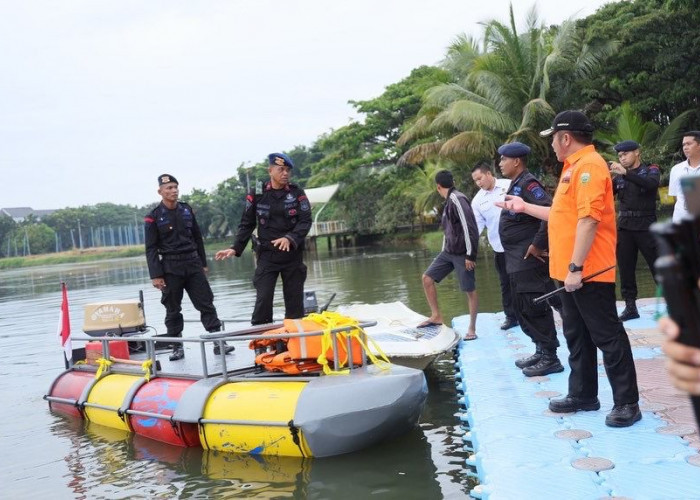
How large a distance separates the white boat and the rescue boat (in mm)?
908

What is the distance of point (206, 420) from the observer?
19.0 ft

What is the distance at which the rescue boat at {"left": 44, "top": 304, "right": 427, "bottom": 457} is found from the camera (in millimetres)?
5277

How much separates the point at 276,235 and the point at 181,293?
5.68 feet

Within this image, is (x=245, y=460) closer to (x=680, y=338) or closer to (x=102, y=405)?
(x=102, y=405)

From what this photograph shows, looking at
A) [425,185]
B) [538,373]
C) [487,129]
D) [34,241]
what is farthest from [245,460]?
[34,241]

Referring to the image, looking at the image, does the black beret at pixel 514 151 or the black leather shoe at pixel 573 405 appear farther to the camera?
the black beret at pixel 514 151

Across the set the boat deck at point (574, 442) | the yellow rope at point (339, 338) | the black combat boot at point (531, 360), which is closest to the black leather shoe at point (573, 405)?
the boat deck at point (574, 442)

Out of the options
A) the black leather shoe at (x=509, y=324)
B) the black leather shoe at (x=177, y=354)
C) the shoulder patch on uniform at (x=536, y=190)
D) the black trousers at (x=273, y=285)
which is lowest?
the black leather shoe at (x=509, y=324)

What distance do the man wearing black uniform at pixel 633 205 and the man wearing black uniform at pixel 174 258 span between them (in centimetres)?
448

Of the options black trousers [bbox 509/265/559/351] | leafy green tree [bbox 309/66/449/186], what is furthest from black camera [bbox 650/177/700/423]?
leafy green tree [bbox 309/66/449/186]

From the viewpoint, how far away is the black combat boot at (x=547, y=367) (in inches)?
234

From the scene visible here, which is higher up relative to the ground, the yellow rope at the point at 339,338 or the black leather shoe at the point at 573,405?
the yellow rope at the point at 339,338

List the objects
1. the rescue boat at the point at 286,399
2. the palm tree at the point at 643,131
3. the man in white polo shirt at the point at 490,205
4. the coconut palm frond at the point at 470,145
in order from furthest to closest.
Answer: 1. the coconut palm frond at the point at 470,145
2. the palm tree at the point at 643,131
3. the man in white polo shirt at the point at 490,205
4. the rescue boat at the point at 286,399

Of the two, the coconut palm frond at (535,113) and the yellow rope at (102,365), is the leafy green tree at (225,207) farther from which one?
the yellow rope at (102,365)
